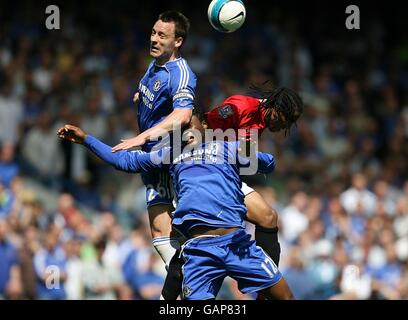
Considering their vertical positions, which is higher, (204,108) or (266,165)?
(204,108)

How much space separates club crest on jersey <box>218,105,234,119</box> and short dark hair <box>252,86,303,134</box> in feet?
0.91

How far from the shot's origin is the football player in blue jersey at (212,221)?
8.67 metres

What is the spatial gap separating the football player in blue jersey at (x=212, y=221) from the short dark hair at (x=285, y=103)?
2.01 ft

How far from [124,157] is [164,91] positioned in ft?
2.41

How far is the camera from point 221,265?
28.6 feet

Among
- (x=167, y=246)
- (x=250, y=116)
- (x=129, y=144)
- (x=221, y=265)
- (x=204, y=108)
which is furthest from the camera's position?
(x=204, y=108)

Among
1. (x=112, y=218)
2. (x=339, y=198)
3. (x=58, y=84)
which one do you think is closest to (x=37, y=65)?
(x=58, y=84)

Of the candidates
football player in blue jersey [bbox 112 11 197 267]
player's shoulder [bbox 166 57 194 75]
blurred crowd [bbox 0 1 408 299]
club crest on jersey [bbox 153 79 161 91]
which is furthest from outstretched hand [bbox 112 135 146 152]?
blurred crowd [bbox 0 1 408 299]

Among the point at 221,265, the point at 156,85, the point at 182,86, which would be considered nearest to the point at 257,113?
the point at 182,86

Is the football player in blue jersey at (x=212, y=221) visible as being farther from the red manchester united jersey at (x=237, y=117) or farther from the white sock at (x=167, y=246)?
the white sock at (x=167, y=246)

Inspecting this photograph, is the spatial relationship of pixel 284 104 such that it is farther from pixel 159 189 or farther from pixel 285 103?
pixel 159 189

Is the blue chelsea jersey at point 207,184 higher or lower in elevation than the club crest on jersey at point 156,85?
lower

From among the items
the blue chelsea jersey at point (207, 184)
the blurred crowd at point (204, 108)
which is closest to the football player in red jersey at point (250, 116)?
the blue chelsea jersey at point (207, 184)

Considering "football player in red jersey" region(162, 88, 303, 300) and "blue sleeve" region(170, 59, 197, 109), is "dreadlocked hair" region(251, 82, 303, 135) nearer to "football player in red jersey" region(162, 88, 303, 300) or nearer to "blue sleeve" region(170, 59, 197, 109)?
"football player in red jersey" region(162, 88, 303, 300)
